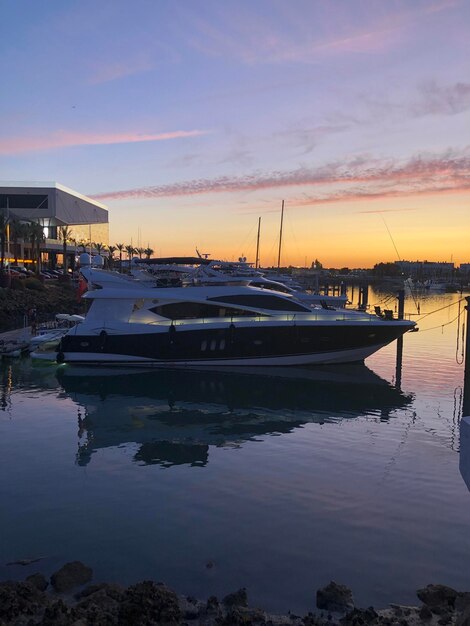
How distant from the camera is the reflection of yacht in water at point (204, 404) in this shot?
14743mm

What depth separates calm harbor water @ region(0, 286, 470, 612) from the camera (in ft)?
26.1

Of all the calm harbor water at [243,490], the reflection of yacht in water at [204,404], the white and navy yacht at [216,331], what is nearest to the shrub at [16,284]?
the white and navy yacht at [216,331]

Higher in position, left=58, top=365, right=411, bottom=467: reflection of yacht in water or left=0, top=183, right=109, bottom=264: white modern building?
left=0, top=183, right=109, bottom=264: white modern building

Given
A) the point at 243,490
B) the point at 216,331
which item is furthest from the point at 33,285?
the point at 243,490

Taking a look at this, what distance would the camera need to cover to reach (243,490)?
10945 millimetres

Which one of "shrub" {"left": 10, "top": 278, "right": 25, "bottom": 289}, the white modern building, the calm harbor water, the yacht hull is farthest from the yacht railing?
the white modern building

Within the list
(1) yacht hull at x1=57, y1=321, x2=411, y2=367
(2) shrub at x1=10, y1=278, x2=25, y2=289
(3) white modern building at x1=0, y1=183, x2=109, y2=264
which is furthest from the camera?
(3) white modern building at x1=0, y1=183, x2=109, y2=264

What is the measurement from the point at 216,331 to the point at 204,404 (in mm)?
6468

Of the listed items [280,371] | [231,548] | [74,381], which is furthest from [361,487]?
[74,381]

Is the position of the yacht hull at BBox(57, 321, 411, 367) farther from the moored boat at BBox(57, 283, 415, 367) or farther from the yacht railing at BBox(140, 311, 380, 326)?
the yacht railing at BBox(140, 311, 380, 326)

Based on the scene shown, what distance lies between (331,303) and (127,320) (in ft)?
54.3

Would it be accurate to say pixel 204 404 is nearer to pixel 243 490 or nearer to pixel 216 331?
pixel 216 331

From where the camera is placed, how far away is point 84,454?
43.4 feet

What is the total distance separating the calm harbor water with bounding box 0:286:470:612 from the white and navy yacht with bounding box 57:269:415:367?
15.4 feet
